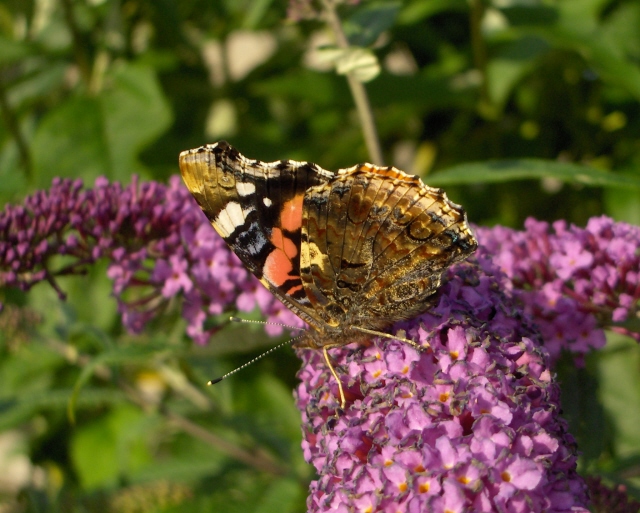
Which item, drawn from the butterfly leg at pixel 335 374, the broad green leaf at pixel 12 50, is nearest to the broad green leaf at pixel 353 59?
the butterfly leg at pixel 335 374

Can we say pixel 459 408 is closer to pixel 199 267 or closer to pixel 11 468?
pixel 199 267

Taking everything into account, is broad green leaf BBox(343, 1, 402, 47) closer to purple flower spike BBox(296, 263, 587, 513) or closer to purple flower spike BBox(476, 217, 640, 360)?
purple flower spike BBox(476, 217, 640, 360)

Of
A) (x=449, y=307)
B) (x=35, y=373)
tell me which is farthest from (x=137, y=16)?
(x=449, y=307)

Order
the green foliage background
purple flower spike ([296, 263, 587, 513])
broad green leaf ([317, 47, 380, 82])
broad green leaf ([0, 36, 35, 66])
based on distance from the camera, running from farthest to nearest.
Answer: broad green leaf ([0, 36, 35, 66]), the green foliage background, broad green leaf ([317, 47, 380, 82]), purple flower spike ([296, 263, 587, 513])

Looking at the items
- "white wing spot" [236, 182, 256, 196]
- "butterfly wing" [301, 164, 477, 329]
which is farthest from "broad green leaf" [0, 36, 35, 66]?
"butterfly wing" [301, 164, 477, 329]

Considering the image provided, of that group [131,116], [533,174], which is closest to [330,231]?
[533,174]
